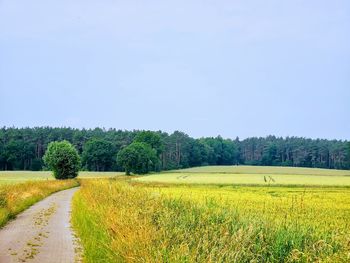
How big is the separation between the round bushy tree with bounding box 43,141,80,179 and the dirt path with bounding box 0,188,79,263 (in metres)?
57.4

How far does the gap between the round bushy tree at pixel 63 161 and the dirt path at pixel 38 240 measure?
5739cm

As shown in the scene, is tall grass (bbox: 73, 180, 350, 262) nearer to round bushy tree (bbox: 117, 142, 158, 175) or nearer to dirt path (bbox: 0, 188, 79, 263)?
dirt path (bbox: 0, 188, 79, 263)

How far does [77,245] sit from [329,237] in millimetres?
8539

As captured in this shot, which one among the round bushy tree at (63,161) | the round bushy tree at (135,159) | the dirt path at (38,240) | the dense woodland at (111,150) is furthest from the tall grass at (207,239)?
the dense woodland at (111,150)

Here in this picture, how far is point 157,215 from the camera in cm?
1407

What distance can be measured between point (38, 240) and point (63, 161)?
66.4 meters

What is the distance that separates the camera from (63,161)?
81.7 metres

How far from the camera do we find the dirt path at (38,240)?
13731 mm

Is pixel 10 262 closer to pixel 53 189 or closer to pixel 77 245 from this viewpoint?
pixel 77 245

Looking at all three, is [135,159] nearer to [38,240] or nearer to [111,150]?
[111,150]

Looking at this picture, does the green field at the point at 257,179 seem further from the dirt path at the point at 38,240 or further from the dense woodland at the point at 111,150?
the dense woodland at the point at 111,150

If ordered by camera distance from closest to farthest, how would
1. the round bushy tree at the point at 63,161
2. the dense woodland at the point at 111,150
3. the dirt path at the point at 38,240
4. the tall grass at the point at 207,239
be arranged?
the tall grass at the point at 207,239, the dirt path at the point at 38,240, the round bushy tree at the point at 63,161, the dense woodland at the point at 111,150

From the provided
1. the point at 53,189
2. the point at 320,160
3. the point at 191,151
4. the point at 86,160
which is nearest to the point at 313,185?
the point at 53,189

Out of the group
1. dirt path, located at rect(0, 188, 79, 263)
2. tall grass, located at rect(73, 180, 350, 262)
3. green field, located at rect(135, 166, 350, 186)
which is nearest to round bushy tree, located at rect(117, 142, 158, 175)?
green field, located at rect(135, 166, 350, 186)
